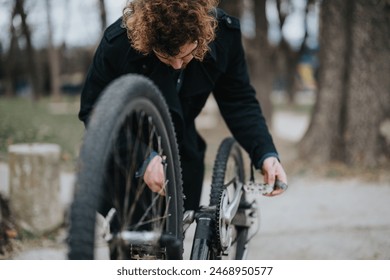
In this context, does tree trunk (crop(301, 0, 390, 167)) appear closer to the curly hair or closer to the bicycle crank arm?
the bicycle crank arm

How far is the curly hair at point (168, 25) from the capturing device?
1.78 metres

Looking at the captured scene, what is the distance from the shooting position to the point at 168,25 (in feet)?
5.85

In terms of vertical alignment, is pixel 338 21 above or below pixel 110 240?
above

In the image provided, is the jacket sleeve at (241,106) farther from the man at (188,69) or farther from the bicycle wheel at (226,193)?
the bicycle wheel at (226,193)

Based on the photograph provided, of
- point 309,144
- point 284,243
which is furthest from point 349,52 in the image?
point 284,243

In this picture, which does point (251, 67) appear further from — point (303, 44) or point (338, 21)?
point (338, 21)

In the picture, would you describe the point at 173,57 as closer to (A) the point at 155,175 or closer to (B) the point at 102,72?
(B) the point at 102,72

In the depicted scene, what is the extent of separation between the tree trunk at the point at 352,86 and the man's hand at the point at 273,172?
15.5 feet

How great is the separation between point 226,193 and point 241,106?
0.42 meters

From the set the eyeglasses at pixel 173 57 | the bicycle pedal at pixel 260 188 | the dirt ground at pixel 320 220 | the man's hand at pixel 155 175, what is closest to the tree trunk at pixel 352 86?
the dirt ground at pixel 320 220

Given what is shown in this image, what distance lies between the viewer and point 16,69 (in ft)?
103

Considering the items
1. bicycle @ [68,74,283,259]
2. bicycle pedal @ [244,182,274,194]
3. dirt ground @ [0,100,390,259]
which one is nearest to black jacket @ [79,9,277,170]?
bicycle pedal @ [244,182,274,194]

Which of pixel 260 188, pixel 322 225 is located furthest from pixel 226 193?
pixel 322 225
